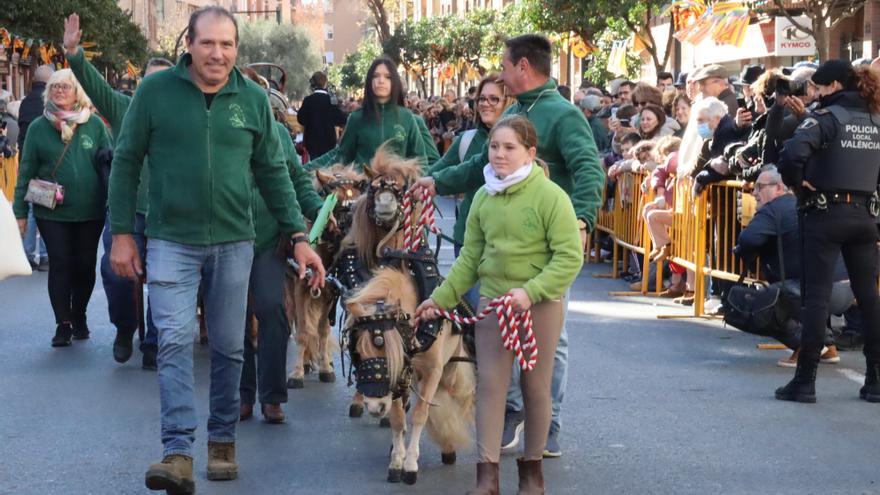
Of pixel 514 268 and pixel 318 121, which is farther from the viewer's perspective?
pixel 318 121

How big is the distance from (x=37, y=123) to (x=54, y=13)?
26.1m

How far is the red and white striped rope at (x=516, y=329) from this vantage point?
615cm

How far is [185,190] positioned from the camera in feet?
21.5

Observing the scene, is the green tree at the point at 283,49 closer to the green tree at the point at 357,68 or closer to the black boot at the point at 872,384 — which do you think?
the green tree at the point at 357,68

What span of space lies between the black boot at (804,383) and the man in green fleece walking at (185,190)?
12.7 feet

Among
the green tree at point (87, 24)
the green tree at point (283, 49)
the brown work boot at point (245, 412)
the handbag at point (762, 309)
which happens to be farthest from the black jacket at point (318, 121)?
the green tree at point (283, 49)

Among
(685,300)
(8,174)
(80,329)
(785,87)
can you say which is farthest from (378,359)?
(8,174)

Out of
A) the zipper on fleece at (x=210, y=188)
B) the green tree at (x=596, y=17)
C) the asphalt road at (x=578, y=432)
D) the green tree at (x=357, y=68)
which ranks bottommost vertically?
the asphalt road at (x=578, y=432)

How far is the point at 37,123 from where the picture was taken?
11.1 metres

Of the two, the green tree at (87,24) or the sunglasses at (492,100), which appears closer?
the sunglasses at (492,100)

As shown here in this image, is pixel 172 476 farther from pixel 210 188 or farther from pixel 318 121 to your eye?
pixel 318 121

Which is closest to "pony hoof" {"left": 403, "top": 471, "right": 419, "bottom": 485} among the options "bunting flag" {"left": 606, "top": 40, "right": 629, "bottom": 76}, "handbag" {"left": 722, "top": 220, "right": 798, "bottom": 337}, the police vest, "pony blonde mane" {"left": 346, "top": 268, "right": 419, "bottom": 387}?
"pony blonde mane" {"left": 346, "top": 268, "right": 419, "bottom": 387}

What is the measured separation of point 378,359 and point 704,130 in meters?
6.99


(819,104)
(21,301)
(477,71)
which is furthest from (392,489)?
(477,71)
